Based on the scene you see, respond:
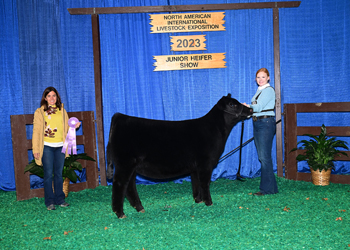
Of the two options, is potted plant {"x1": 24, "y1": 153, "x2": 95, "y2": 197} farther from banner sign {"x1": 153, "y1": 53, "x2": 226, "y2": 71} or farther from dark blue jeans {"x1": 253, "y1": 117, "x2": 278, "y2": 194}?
dark blue jeans {"x1": 253, "y1": 117, "x2": 278, "y2": 194}

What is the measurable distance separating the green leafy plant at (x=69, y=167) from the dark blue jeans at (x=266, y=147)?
9.55 feet

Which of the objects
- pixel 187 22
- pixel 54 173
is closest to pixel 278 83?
pixel 187 22

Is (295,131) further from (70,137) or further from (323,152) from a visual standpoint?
(70,137)

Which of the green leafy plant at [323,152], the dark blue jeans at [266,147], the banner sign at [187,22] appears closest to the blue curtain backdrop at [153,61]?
the banner sign at [187,22]

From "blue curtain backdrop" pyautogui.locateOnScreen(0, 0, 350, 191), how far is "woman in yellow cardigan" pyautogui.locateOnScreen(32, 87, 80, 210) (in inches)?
47.2

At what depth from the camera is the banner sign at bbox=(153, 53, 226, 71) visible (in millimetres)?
5484

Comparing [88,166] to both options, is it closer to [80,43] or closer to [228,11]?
[80,43]

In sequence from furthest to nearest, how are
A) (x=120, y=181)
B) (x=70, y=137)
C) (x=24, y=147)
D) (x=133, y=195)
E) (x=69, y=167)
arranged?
(x=69, y=167) < (x=24, y=147) < (x=70, y=137) < (x=133, y=195) < (x=120, y=181)

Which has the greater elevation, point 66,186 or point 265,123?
point 265,123

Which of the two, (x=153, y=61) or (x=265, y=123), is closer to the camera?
(x=265, y=123)

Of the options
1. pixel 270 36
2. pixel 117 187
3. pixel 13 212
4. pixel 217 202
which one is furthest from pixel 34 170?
pixel 270 36

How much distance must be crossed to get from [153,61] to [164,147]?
2.41 m

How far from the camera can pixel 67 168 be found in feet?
15.9

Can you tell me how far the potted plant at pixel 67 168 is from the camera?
4.69 metres
